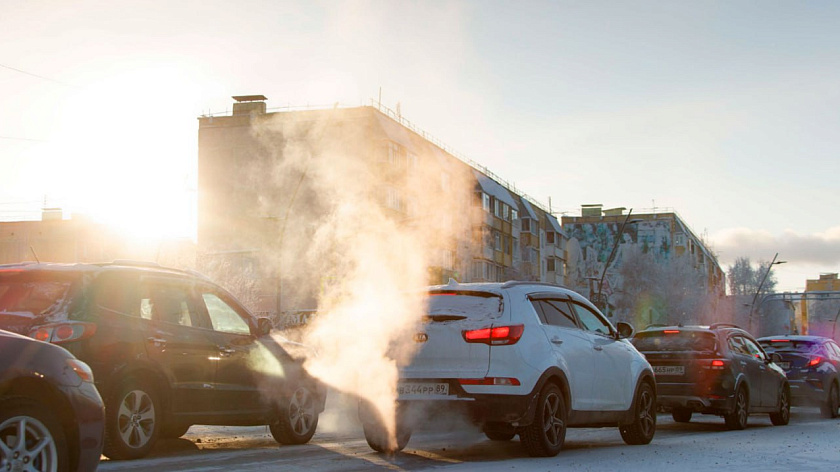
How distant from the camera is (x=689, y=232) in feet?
393

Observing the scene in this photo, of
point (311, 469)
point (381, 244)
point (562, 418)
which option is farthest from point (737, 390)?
point (381, 244)

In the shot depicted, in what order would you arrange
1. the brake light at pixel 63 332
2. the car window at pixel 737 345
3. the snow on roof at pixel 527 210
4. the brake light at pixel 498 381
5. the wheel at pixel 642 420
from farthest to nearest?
the snow on roof at pixel 527 210, the car window at pixel 737 345, the wheel at pixel 642 420, the brake light at pixel 498 381, the brake light at pixel 63 332

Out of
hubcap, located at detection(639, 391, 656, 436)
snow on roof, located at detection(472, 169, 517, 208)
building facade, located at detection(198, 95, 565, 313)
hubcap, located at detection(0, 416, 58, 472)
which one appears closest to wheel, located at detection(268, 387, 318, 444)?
hubcap, located at detection(639, 391, 656, 436)

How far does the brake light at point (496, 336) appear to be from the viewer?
8758mm

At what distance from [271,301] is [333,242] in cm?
549

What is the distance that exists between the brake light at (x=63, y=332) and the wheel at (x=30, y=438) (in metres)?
2.48

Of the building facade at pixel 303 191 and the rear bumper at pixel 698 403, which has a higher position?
the building facade at pixel 303 191

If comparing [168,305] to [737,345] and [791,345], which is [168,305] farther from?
[791,345]

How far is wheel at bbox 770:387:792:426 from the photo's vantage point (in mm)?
16312

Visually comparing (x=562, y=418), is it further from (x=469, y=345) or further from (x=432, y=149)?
(x=432, y=149)

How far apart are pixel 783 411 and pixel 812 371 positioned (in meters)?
2.77

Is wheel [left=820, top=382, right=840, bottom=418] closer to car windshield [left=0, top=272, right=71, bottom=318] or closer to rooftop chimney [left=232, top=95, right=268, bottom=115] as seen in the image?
car windshield [left=0, top=272, right=71, bottom=318]

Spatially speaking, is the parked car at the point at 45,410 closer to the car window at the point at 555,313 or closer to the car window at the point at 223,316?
the car window at the point at 223,316

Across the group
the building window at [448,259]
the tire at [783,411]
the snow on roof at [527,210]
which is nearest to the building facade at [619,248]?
the snow on roof at [527,210]
